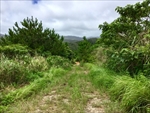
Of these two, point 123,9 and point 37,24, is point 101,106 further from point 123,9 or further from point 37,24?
point 37,24

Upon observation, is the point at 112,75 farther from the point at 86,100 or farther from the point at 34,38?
the point at 34,38

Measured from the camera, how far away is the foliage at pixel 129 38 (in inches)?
223

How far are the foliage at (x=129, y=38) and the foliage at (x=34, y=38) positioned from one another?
8738 mm

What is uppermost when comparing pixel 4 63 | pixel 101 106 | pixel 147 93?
pixel 4 63

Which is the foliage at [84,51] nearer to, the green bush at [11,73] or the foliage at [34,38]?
the foliage at [34,38]

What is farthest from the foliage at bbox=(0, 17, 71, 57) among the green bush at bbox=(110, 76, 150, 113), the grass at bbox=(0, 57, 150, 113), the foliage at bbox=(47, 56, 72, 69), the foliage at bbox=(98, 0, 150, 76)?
the green bush at bbox=(110, 76, 150, 113)

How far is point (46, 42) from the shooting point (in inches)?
702

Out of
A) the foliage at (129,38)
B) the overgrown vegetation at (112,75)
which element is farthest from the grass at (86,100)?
the foliage at (129,38)

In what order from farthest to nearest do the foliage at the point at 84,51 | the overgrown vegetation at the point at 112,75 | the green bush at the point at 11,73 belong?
the foliage at the point at 84,51 < the green bush at the point at 11,73 < the overgrown vegetation at the point at 112,75

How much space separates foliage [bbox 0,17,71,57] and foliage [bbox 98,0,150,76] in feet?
28.7

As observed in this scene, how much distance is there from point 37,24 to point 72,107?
48.3ft

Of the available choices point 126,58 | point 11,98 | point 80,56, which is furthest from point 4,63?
point 80,56

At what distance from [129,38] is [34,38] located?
1180cm

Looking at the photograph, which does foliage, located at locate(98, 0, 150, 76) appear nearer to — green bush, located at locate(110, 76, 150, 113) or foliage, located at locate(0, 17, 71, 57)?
green bush, located at locate(110, 76, 150, 113)
